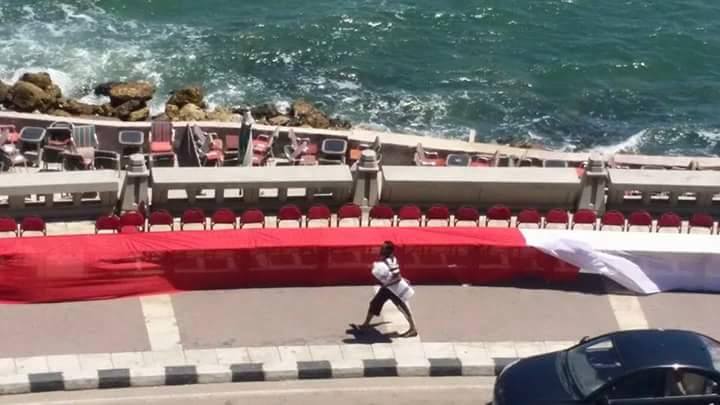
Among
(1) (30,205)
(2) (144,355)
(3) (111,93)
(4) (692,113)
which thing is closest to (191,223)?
(1) (30,205)

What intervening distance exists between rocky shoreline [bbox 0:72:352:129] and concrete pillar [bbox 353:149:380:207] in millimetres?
13820

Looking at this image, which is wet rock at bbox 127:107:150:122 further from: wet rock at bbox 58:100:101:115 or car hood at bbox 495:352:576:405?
car hood at bbox 495:352:576:405

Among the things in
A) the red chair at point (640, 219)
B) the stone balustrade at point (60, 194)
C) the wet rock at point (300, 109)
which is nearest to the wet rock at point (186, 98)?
the wet rock at point (300, 109)

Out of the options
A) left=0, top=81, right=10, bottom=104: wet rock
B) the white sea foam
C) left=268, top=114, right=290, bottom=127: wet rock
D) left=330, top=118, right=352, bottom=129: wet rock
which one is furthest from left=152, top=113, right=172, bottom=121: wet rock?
the white sea foam

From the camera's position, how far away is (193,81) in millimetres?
51812

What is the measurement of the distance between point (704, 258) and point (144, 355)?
10018 millimetres

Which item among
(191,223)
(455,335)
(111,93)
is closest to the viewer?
(455,335)

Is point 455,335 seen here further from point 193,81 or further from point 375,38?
point 375,38

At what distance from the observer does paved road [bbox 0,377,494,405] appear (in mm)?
22241

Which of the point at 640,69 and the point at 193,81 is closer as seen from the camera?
the point at 193,81

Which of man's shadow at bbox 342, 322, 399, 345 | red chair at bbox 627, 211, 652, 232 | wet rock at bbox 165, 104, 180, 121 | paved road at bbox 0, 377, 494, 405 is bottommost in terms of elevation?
wet rock at bbox 165, 104, 180, 121

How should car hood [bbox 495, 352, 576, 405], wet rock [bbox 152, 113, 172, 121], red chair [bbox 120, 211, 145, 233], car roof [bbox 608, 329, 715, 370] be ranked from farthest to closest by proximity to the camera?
wet rock [bbox 152, 113, 172, 121], red chair [bbox 120, 211, 145, 233], car hood [bbox 495, 352, 576, 405], car roof [bbox 608, 329, 715, 370]

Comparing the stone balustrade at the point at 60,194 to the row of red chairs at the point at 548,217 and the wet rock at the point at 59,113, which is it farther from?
the wet rock at the point at 59,113

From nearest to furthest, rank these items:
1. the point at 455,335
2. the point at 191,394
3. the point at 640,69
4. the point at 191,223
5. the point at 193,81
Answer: the point at 191,394 → the point at 455,335 → the point at 191,223 → the point at 193,81 → the point at 640,69
